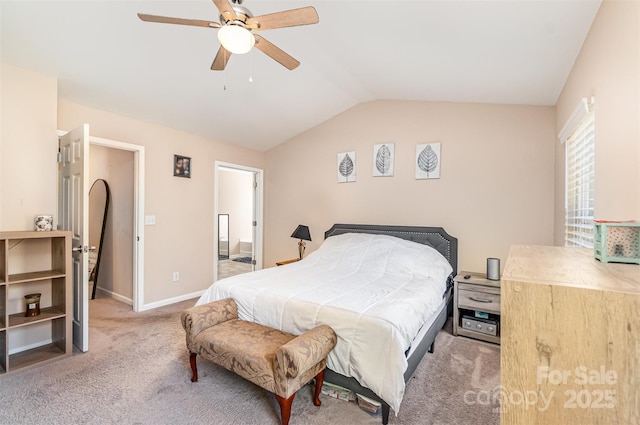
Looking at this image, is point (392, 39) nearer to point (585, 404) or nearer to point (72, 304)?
point (585, 404)

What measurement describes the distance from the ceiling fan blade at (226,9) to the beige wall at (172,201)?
2.52m

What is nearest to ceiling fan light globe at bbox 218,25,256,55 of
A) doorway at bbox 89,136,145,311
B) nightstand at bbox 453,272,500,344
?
doorway at bbox 89,136,145,311

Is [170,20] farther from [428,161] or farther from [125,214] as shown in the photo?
[125,214]

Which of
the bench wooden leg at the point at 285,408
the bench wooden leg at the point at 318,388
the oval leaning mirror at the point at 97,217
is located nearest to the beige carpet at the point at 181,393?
the bench wooden leg at the point at 318,388

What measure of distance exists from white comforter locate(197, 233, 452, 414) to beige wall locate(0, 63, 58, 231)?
170 cm

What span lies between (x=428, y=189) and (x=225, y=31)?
9.63ft

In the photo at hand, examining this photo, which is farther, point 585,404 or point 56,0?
point 56,0

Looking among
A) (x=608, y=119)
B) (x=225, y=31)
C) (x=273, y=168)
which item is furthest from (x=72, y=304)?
(x=608, y=119)

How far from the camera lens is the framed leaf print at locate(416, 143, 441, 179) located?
3.64 m

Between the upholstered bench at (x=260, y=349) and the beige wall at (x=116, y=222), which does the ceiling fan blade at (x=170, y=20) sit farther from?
the beige wall at (x=116, y=222)

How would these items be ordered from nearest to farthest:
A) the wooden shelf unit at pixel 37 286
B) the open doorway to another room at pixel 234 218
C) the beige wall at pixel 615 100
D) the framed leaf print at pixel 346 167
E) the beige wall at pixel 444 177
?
the beige wall at pixel 615 100 → the wooden shelf unit at pixel 37 286 → the beige wall at pixel 444 177 → the framed leaf print at pixel 346 167 → the open doorway to another room at pixel 234 218

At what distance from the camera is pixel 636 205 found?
1202 mm

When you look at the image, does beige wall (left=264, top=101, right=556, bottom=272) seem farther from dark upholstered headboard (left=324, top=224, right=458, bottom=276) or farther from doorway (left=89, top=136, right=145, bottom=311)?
doorway (left=89, top=136, right=145, bottom=311)

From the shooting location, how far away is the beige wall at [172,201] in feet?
11.5
